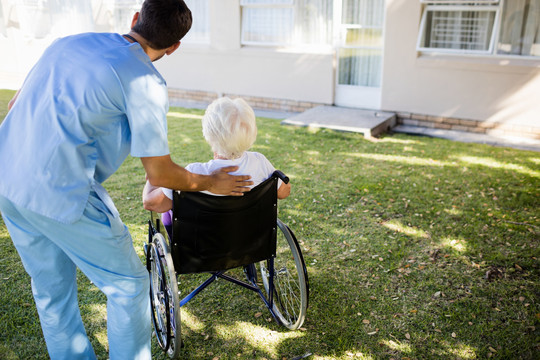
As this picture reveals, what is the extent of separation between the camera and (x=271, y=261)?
2.64 metres

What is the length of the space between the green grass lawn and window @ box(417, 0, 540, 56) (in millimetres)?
1766

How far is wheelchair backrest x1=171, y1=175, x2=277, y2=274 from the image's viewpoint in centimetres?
226

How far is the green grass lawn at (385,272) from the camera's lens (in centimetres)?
268

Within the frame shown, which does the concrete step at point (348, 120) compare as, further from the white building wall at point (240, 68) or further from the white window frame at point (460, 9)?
the white window frame at point (460, 9)

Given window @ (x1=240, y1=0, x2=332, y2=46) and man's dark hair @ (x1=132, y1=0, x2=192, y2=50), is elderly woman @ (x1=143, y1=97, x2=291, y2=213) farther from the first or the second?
window @ (x1=240, y1=0, x2=332, y2=46)

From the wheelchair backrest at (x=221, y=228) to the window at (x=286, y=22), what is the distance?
6227 mm

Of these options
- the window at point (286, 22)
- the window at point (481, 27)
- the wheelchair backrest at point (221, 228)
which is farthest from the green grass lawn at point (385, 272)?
the window at point (286, 22)

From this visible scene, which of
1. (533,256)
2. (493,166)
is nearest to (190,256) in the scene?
(533,256)

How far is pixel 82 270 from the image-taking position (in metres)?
1.96

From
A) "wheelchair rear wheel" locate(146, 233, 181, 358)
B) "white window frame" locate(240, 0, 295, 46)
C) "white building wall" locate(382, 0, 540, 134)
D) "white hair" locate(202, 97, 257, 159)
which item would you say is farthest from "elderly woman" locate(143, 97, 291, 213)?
"white window frame" locate(240, 0, 295, 46)

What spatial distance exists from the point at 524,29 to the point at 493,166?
88.2 inches

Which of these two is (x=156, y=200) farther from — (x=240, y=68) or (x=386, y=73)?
(x=240, y=68)

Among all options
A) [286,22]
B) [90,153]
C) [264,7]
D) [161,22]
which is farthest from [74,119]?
[264,7]

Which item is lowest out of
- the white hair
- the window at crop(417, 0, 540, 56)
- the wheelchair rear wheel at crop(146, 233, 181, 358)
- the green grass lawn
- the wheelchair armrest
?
the green grass lawn
